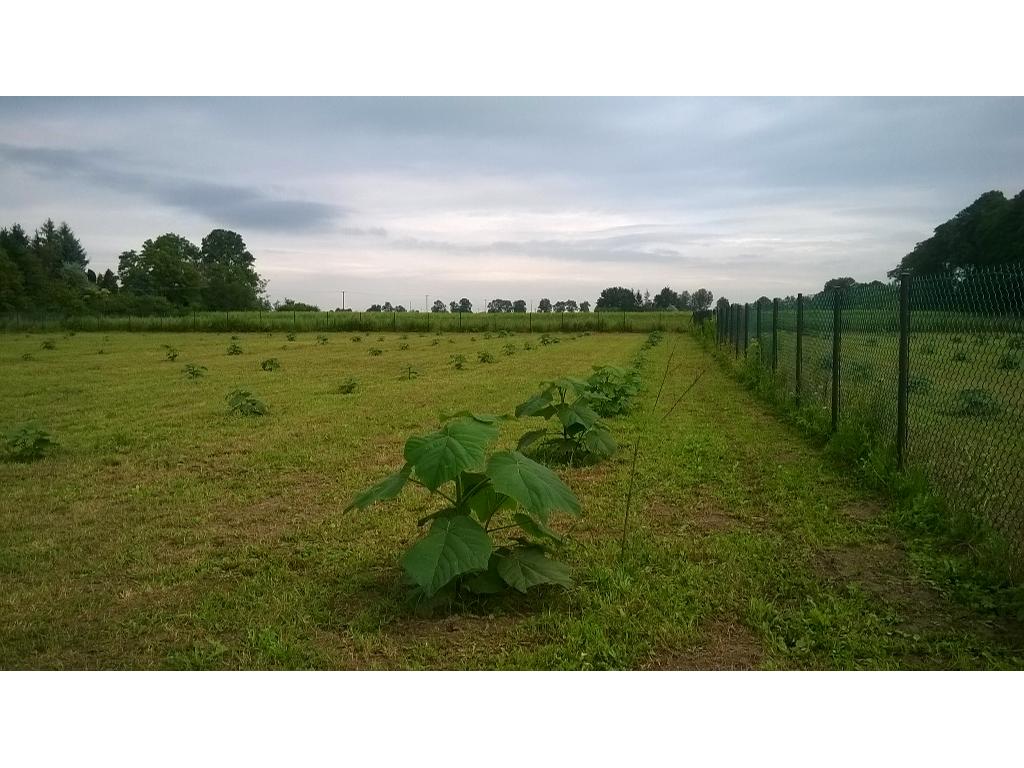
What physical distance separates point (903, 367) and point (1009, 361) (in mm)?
1011

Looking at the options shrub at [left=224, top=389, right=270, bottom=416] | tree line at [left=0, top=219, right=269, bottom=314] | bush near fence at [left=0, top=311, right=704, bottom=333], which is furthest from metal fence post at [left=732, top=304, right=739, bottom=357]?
tree line at [left=0, top=219, right=269, bottom=314]

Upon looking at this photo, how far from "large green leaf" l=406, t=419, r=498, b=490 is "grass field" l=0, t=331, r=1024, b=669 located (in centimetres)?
75

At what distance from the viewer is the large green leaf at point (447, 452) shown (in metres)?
3.22

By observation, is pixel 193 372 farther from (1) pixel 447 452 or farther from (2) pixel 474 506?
(1) pixel 447 452

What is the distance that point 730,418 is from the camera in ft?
31.4

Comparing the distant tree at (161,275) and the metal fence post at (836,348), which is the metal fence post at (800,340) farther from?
the distant tree at (161,275)

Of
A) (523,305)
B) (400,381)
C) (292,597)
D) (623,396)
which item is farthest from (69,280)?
(292,597)

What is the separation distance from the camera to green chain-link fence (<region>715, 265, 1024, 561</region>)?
451 centimetres

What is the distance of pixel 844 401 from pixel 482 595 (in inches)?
224

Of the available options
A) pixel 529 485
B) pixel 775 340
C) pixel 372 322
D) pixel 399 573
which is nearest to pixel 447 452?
pixel 529 485

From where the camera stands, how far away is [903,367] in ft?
18.7

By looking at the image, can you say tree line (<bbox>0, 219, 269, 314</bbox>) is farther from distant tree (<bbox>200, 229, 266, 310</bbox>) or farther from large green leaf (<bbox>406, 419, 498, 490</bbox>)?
large green leaf (<bbox>406, 419, 498, 490</bbox>)

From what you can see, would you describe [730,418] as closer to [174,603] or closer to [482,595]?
[482,595]

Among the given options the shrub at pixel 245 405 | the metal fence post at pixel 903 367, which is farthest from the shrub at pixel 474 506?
the shrub at pixel 245 405
